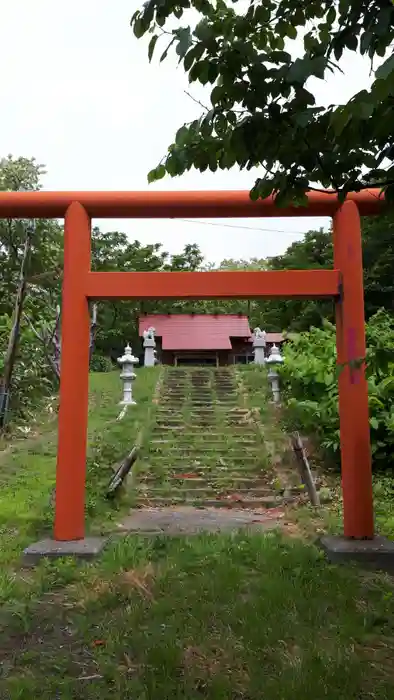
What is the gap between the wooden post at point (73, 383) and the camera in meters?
4.69

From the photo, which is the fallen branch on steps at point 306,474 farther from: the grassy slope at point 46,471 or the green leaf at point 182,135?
the green leaf at point 182,135

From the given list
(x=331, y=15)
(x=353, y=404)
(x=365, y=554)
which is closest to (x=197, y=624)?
(x=365, y=554)

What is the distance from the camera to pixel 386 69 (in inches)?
51.5

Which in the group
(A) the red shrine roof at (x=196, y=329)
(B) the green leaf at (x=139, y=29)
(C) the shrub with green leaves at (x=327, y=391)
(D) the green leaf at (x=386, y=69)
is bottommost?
(C) the shrub with green leaves at (x=327, y=391)

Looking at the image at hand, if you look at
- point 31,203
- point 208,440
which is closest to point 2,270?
point 208,440

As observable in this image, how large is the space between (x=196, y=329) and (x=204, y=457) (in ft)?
46.0

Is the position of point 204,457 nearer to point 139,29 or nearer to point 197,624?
point 197,624

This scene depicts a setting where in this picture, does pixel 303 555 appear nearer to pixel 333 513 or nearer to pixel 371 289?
pixel 333 513

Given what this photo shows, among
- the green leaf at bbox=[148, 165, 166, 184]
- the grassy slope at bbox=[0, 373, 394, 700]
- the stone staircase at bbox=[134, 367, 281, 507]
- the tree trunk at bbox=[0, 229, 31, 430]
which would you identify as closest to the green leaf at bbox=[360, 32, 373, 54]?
the green leaf at bbox=[148, 165, 166, 184]

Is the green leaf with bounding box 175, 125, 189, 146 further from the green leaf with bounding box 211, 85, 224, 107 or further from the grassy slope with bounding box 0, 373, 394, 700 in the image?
the grassy slope with bounding box 0, 373, 394, 700

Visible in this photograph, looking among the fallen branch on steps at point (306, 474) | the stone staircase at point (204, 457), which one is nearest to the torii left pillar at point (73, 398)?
the stone staircase at point (204, 457)

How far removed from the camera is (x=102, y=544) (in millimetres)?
4656

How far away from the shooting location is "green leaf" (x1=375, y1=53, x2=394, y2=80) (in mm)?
1301

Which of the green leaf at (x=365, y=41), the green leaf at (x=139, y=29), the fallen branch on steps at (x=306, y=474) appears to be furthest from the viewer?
the fallen branch on steps at (x=306, y=474)
